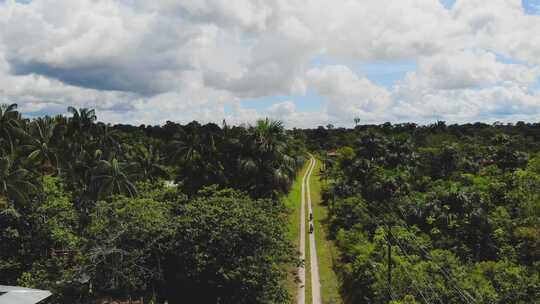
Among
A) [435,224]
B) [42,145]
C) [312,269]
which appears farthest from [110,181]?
[435,224]

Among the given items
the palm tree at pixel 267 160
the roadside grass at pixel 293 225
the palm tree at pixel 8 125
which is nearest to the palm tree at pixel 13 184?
the palm tree at pixel 8 125

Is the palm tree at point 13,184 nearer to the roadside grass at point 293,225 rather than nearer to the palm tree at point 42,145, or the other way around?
the palm tree at point 42,145

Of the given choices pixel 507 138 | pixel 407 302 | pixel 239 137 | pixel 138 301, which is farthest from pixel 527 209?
pixel 507 138

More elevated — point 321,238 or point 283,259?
point 283,259

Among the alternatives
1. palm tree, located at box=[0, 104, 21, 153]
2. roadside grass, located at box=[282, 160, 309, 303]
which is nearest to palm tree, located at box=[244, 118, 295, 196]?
roadside grass, located at box=[282, 160, 309, 303]

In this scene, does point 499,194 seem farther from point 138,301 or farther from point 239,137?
point 138,301

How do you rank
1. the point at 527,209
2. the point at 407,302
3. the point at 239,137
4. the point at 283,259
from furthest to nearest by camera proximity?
the point at 239,137 < the point at 527,209 < the point at 283,259 < the point at 407,302
